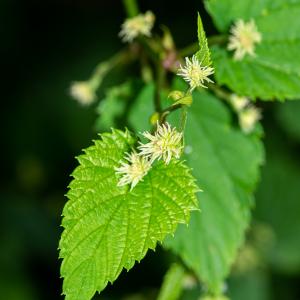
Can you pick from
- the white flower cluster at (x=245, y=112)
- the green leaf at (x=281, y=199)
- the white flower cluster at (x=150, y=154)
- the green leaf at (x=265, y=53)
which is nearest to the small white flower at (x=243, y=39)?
the green leaf at (x=265, y=53)

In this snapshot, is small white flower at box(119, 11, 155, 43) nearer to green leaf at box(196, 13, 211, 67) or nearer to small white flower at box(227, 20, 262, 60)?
small white flower at box(227, 20, 262, 60)

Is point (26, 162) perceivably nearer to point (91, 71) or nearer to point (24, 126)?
point (24, 126)

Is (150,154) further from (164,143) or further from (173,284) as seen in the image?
(173,284)

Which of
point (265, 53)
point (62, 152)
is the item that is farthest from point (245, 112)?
point (62, 152)

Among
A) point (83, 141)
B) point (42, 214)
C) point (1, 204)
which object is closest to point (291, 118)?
point (83, 141)

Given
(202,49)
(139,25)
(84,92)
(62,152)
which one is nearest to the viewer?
(202,49)
